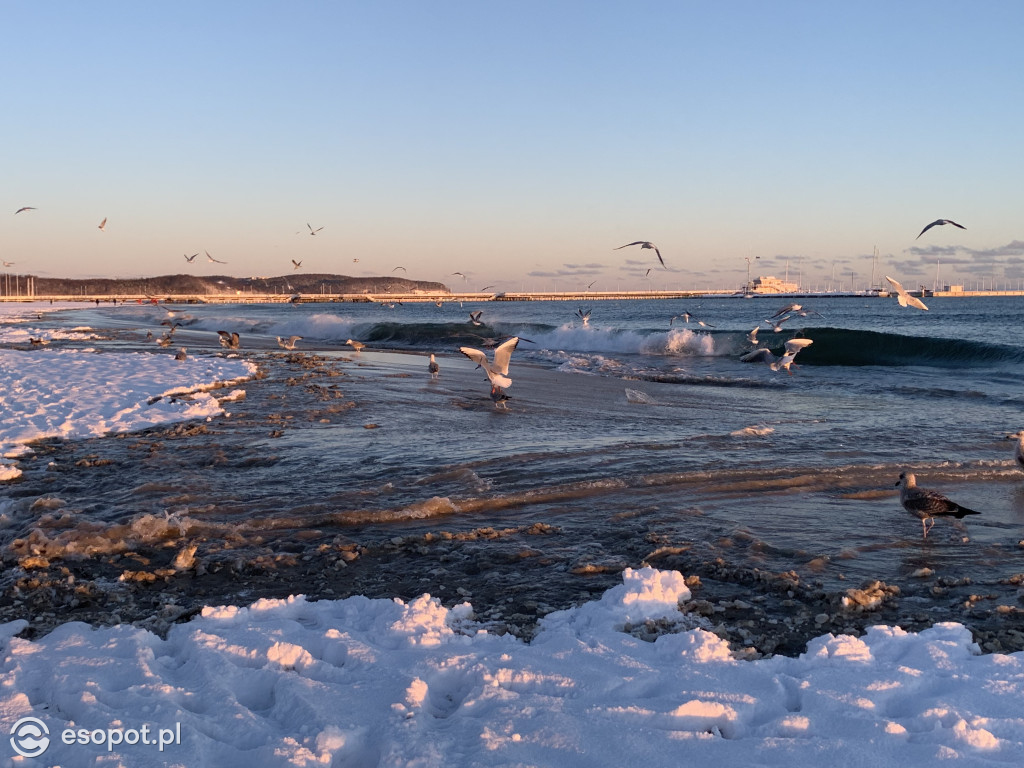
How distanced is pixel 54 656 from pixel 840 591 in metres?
4.34

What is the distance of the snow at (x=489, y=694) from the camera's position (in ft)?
9.61

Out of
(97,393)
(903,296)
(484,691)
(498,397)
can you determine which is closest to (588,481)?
(484,691)

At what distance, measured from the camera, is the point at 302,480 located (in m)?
7.48

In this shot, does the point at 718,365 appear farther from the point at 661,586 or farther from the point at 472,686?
the point at 472,686

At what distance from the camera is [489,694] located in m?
3.36

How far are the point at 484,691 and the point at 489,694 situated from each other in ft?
0.12

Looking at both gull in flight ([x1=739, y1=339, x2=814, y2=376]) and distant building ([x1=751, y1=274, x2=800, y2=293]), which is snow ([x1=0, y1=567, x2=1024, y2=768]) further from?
distant building ([x1=751, y1=274, x2=800, y2=293])

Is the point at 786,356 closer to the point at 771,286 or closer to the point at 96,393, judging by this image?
the point at 96,393

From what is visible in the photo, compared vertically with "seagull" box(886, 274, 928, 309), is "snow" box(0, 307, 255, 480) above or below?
below

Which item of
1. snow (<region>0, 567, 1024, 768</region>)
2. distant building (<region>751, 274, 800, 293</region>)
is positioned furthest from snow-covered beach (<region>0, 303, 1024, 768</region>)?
distant building (<region>751, 274, 800, 293</region>)

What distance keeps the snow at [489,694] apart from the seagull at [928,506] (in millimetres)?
2113

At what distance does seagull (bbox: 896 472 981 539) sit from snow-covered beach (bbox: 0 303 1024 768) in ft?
6.84

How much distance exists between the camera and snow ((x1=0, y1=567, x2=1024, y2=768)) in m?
Answer: 2.93

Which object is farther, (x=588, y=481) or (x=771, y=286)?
(x=771, y=286)
